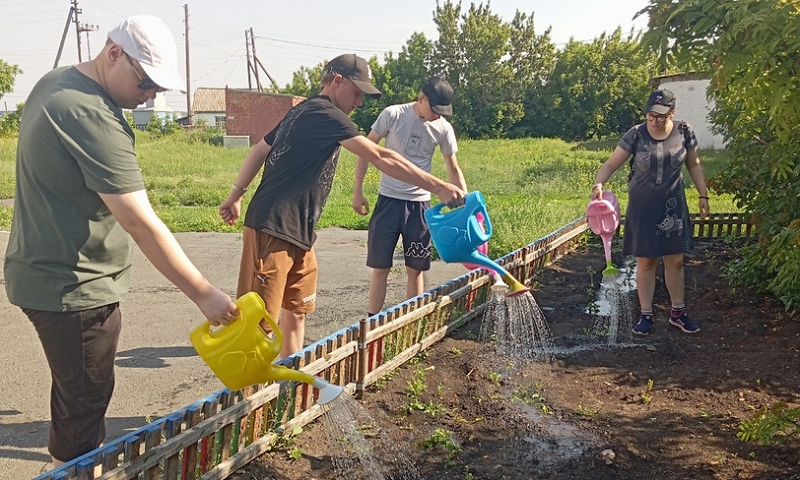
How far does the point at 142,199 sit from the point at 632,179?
3.93m

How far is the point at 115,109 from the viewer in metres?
2.29

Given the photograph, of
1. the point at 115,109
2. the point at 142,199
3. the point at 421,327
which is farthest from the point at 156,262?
the point at 421,327

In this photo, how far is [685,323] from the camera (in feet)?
17.3

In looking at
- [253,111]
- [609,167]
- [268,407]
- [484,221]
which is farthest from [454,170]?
[253,111]

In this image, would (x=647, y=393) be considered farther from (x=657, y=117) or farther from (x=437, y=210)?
(x=657, y=117)

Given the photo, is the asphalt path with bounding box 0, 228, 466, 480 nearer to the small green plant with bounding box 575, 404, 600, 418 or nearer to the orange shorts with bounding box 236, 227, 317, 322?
the orange shorts with bounding box 236, 227, 317, 322

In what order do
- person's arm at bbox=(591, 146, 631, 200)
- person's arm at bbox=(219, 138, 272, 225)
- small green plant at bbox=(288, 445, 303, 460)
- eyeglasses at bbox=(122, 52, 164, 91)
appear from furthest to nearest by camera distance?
1. person's arm at bbox=(591, 146, 631, 200)
2. person's arm at bbox=(219, 138, 272, 225)
3. small green plant at bbox=(288, 445, 303, 460)
4. eyeglasses at bbox=(122, 52, 164, 91)

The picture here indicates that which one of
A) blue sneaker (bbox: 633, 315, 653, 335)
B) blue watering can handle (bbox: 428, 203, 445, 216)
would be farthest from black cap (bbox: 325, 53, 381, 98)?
blue sneaker (bbox: 633, 315, 653, 335)

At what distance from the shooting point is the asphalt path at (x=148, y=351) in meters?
3.66

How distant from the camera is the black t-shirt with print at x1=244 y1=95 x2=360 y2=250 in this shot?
11.4 feet

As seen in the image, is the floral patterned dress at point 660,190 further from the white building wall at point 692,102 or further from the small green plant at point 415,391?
the white building wall at point 692,102

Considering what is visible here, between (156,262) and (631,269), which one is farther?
(631,269)

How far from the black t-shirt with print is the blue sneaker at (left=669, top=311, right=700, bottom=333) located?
3.14 metres

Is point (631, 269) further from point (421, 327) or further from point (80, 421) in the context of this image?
point (80, 421)
